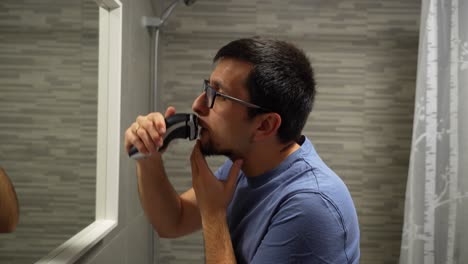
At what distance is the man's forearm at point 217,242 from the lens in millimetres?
724

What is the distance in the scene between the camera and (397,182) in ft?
6.55

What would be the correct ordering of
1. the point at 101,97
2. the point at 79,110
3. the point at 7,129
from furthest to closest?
the point at 101,97, the point at 79,110, the point at 7,129

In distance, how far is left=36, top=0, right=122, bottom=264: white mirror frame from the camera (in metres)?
1.21

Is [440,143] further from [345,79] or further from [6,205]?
[6,205]

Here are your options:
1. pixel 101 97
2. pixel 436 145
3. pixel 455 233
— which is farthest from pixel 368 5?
pixel 101 97

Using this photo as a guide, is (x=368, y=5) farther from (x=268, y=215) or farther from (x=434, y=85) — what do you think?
(x=268, y=215)

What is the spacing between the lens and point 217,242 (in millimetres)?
733

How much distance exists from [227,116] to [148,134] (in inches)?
6.4

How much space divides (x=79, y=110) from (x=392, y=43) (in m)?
1.56

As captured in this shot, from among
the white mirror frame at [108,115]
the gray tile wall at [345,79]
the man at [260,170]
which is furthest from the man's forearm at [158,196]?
the gray tile wall at [345,79]

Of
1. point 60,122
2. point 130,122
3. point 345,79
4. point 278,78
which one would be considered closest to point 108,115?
point 130,122

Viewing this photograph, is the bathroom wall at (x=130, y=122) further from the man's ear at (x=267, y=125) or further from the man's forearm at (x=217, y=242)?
the man's ear at (x=267, y=125)

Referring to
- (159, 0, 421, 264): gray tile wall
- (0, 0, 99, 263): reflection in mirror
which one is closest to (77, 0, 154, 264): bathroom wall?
(0, 0, 99, 263): reflection in mirror

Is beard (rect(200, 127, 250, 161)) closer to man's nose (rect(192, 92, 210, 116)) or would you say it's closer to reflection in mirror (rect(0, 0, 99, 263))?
man's nose (rect(192, 92, 210, 116))
